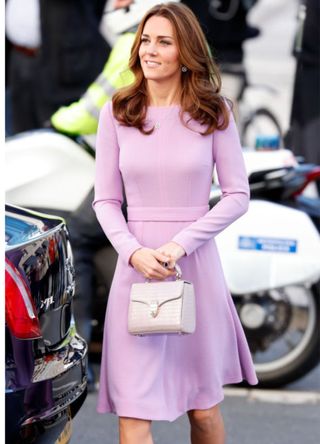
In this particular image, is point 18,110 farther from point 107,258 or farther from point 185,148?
point 185,148

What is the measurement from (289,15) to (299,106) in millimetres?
732

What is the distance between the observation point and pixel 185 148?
4188 millimetres

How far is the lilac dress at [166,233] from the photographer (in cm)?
418

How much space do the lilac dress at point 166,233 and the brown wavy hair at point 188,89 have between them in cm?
3

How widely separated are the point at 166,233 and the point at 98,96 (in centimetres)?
196

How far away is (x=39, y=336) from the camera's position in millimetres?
3934

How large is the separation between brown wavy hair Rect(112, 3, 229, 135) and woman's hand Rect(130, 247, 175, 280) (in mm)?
399

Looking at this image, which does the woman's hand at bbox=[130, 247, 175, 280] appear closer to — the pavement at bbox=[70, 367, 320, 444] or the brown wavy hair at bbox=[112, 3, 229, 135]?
the brown wavy hair at bbox=[112, 3, 229, 135]

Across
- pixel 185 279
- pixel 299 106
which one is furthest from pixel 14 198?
pixel 299 106

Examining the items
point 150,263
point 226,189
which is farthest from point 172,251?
A: point 226,189

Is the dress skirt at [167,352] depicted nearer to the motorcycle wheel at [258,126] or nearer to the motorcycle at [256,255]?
the motorcycle at [256,255]

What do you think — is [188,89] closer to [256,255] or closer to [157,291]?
[157,291]

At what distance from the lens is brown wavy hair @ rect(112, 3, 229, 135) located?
4199 mm

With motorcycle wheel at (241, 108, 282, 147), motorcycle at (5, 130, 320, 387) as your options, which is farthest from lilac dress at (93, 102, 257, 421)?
motorcycle wheel at (241, 108, 282, 147)
